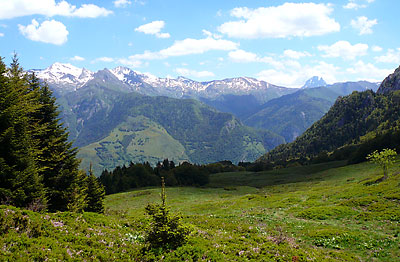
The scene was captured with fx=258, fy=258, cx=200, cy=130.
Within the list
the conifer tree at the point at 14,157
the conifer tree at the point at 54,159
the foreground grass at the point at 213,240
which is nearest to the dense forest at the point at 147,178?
the conifer tree at the point at 54,159

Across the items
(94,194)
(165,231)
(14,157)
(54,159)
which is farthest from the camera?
(94,194)

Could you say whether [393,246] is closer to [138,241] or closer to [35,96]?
[138,241]

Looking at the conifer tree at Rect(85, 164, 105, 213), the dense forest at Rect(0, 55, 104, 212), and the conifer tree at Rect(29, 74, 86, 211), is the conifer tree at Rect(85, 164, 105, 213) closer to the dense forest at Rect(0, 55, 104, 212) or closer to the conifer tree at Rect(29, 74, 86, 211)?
the dense forest at Rect(0, 55, 104, 212)

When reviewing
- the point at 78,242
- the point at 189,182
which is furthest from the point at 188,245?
the point at 189,182

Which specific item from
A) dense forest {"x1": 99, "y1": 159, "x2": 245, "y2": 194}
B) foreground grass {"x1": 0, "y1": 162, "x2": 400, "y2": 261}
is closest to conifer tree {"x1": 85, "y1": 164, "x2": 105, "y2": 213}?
foreground grass {"x1": 0, "y1": 162, "x2": 400, "y2": 261}

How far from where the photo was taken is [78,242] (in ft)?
54.7

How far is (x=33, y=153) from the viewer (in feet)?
99.1

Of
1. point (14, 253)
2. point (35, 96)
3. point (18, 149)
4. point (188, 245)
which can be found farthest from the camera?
point (35, 96)

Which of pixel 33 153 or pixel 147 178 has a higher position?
pixel 33 153

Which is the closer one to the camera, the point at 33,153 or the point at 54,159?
the point at 33,153

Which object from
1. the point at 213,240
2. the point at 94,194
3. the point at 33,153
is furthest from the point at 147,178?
the point at 213,240

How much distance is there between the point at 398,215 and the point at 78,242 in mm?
34089

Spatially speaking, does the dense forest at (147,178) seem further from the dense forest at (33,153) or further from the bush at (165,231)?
the bush at (165,231)

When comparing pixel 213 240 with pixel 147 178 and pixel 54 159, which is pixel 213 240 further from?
pixel 147 178
